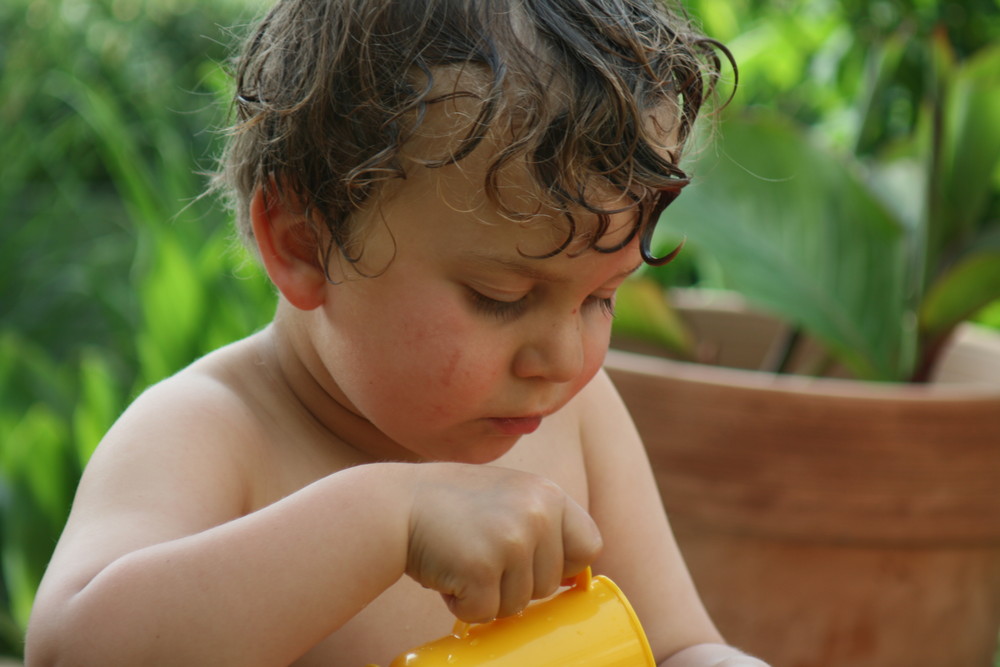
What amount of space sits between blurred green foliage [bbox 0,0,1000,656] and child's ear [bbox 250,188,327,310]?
10.4 inches

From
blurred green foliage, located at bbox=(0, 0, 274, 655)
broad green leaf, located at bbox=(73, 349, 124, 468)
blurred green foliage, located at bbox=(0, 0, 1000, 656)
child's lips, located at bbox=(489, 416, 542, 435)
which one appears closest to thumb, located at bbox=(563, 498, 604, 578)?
child's lips, located at bbox=(489, 416, 542, 435)

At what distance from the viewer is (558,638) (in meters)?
0.70

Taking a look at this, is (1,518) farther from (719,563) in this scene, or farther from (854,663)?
(854,663)

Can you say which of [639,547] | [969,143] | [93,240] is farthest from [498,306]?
[93,240]

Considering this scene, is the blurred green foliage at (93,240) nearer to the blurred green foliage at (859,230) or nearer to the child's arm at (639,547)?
the child's arm at (639,547)

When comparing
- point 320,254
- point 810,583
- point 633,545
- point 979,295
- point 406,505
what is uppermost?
Result: point 320,254

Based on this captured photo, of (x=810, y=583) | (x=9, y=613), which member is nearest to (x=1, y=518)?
(x=9, y=613)

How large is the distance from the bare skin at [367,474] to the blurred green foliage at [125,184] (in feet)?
1.19

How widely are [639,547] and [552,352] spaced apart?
0.29 metres

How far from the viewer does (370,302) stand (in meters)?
0.77

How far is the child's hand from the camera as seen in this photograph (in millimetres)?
660

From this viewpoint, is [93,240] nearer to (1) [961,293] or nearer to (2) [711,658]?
(1) [961,293]

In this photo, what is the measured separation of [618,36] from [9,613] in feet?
4.71

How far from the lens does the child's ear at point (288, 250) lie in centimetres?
81
